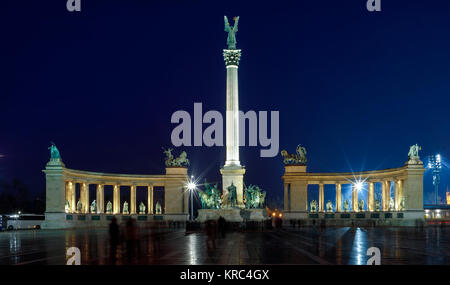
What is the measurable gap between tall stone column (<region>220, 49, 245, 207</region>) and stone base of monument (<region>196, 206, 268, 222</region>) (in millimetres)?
2616

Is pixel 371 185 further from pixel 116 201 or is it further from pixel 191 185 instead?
pixel 116 201

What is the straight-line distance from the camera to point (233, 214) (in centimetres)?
6988

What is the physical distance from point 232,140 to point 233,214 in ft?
37.7

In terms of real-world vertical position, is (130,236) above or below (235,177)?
below

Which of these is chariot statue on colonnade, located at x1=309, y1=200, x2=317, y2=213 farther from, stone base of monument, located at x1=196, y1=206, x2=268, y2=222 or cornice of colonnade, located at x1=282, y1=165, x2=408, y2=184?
stone base of monument, located at x1=196, y1=206, x2=268, y2=222

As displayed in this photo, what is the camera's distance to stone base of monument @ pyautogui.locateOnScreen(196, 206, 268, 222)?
69.9 m

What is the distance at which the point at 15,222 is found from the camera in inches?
3477

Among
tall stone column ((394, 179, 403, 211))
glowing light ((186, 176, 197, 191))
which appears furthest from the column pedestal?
tall stone column ((394, 179, 403, 211))

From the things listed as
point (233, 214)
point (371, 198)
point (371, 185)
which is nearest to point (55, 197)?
point (233, 214)

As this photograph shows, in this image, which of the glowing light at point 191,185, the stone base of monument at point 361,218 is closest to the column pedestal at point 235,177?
the stone base of monument at point 361,218
